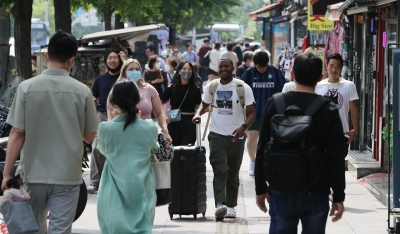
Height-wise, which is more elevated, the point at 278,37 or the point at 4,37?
the point at 278,37

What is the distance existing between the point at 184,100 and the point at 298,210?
21.0 ft

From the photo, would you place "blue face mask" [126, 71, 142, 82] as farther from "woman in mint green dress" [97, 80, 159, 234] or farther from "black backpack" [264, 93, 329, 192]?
"black backpack" [264, 93, 329, 192]

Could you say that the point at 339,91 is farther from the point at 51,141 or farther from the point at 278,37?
the point at 278,37

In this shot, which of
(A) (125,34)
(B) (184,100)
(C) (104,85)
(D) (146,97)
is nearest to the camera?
(D) (146,97)

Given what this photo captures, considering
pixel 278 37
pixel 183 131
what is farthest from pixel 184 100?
pixel 278 37

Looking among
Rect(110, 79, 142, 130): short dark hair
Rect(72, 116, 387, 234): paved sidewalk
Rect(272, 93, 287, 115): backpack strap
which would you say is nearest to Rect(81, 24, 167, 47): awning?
Rect(72, 116, 387, 234): paved sidewalk

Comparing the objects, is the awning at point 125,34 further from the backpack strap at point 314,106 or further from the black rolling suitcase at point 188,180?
the backpack strap at point 314,106

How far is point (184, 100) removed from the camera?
38.5ft

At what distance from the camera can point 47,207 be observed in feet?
20.0

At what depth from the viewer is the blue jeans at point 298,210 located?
5418 mm

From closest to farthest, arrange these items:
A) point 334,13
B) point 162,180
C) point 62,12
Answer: point 162,180, point 334,13, point 62,12

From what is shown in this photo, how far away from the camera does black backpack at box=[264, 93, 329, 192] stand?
17.3 feet

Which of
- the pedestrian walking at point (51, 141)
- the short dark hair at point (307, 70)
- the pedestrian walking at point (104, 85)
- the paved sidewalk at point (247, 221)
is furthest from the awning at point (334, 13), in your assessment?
the short dark hair at point (307, 70)

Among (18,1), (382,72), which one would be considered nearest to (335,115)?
(382,72)
